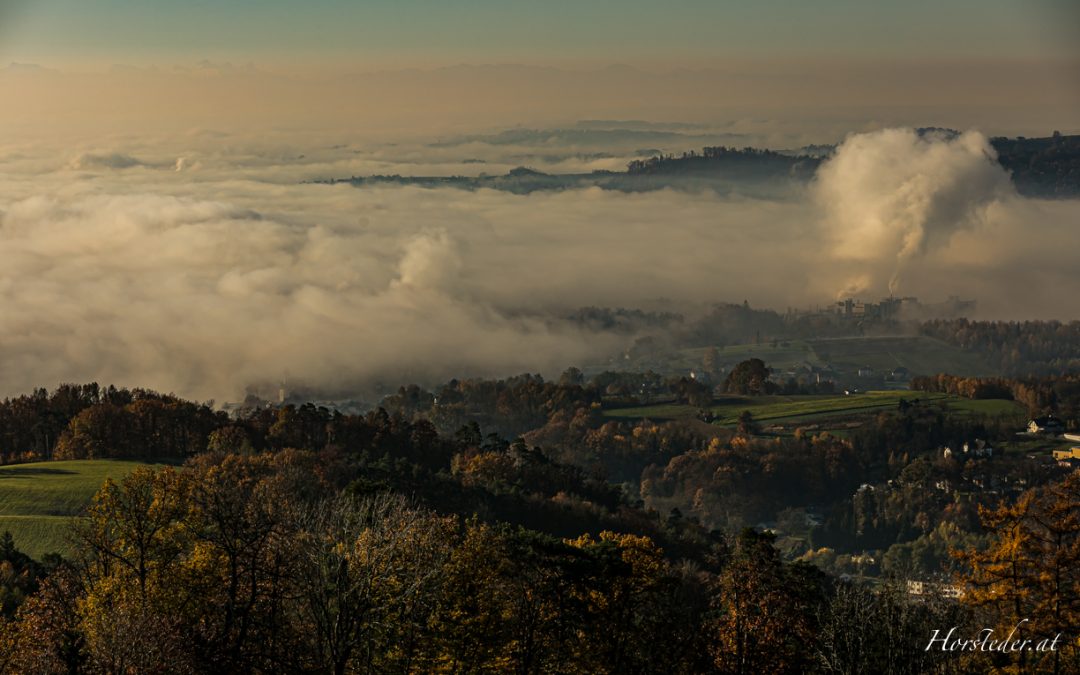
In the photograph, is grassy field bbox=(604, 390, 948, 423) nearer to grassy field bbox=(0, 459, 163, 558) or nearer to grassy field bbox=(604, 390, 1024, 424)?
grassy field bbox=(604, 390, 1024, 424)

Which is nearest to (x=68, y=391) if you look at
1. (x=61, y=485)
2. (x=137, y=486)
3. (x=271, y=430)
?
(x=271, y=430)

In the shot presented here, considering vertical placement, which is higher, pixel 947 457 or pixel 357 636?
pixel 357 636

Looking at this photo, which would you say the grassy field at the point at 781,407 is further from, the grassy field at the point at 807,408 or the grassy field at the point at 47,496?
the grassy field at the point at 47,496

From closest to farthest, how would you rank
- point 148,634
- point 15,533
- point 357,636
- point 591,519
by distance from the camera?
point 148,634, point 357,636, point 15,533, point 591,519

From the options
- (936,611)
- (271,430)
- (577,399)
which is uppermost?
(936,611)

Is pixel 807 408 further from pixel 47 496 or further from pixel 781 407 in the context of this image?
pixel 47 496

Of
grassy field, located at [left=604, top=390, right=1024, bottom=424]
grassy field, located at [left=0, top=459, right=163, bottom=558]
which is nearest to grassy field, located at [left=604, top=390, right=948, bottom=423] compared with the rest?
grassy field, located at [left=604, top=390, right=1024, bottom=424]

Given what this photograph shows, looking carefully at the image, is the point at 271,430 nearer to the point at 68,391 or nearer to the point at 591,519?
the point at 68,391
